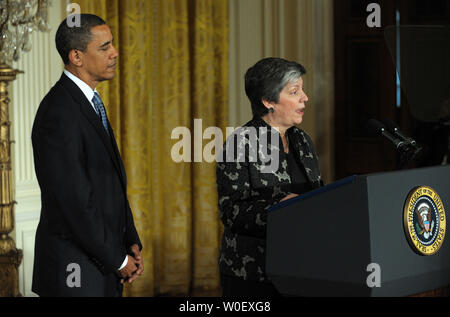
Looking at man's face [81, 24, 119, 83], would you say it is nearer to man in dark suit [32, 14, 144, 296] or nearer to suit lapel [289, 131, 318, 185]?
man in dark suit [32, 14, 144, 296]

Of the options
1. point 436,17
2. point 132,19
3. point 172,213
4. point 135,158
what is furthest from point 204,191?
point 436,17

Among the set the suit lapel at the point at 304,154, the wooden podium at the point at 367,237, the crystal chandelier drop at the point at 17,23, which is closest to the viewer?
the wooden podium at the point at 367,237

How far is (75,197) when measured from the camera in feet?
6.40

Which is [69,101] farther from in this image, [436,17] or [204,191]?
[436,17]

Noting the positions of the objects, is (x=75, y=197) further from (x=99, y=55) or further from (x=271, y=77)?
(x=271, y=77)

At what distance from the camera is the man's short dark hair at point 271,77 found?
2.23 metres


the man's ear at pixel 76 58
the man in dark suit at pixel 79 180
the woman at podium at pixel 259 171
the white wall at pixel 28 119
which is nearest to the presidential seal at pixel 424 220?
the woman at podium at pixel 259 171

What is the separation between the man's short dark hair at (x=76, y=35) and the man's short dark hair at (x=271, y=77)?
1.79ft

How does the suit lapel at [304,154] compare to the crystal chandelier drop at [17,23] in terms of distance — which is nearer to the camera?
the suit lapel at [304,154]

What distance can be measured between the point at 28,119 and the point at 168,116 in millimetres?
931

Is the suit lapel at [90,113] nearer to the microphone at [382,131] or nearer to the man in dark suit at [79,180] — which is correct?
the man in dark suit at [79,180]

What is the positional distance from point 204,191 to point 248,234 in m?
2.50

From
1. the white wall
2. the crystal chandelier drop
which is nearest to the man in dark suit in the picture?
the crystal chandelier drop

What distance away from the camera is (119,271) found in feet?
6.79
